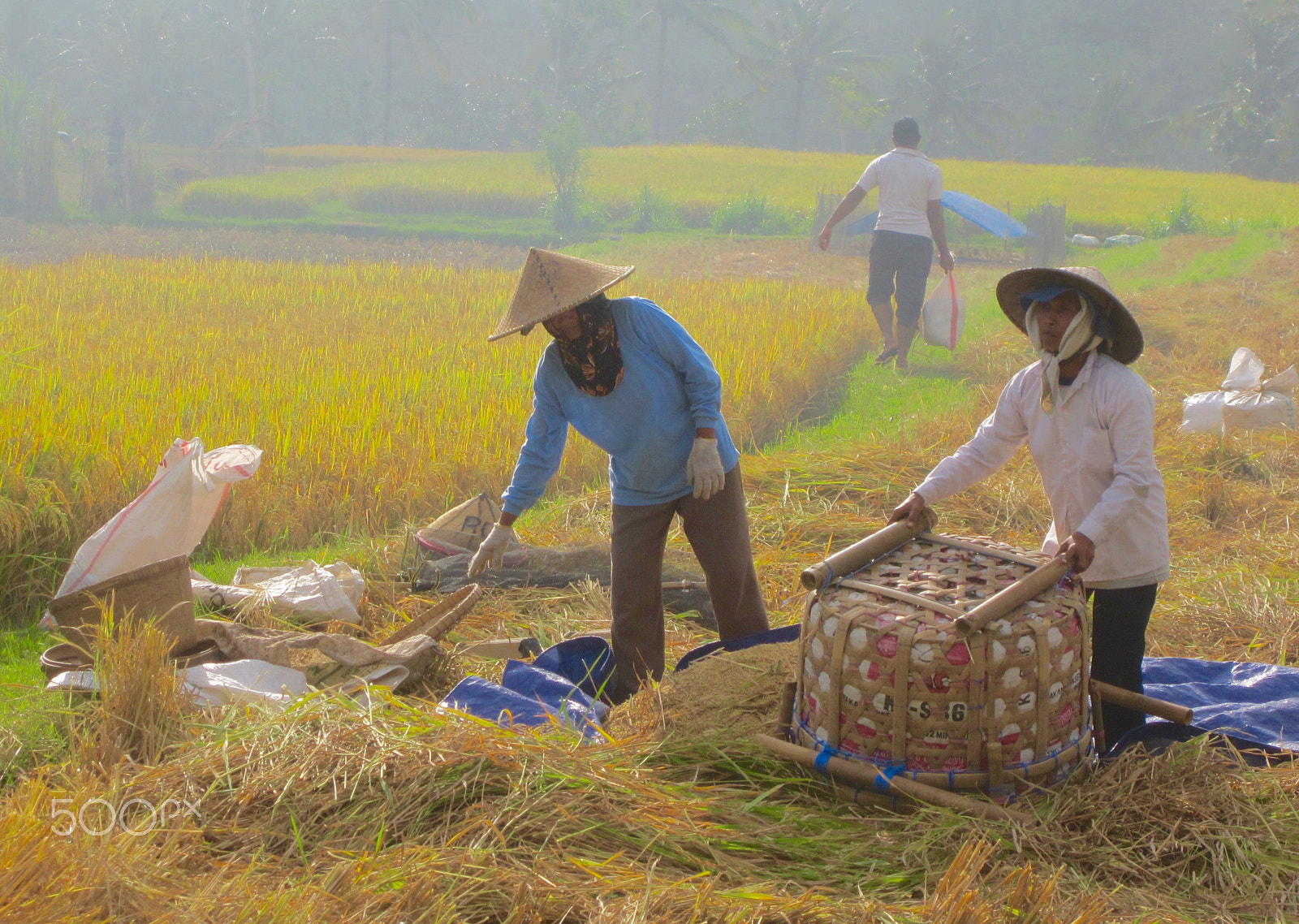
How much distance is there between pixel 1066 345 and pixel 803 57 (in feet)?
Answer: 150

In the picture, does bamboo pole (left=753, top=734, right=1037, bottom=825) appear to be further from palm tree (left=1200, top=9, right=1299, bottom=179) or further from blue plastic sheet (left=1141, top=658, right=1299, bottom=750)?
palm tree (left=1200, top=9, right=1299, bottom=179)

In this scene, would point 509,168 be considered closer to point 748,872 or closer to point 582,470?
point 582,470

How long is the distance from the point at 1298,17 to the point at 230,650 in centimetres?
4378

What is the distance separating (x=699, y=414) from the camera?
9.62 ft

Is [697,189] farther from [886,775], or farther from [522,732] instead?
[886,775]

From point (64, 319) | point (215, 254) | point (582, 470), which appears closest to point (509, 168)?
point (215, 254)

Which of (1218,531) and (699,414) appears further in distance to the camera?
(1218,531)

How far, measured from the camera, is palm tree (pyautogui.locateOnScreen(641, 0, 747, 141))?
46688 mm

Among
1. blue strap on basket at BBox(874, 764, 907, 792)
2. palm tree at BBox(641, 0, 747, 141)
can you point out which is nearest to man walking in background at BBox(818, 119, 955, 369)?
blue strap on basket at BBox(874, 764, 907, 792)

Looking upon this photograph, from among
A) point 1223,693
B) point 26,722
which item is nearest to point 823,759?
point 1223,693

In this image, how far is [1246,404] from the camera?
18.9 feet

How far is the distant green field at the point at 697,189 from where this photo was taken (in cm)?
2161

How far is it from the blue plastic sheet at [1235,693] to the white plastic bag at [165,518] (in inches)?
111

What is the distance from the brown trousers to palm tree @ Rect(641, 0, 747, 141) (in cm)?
4588
